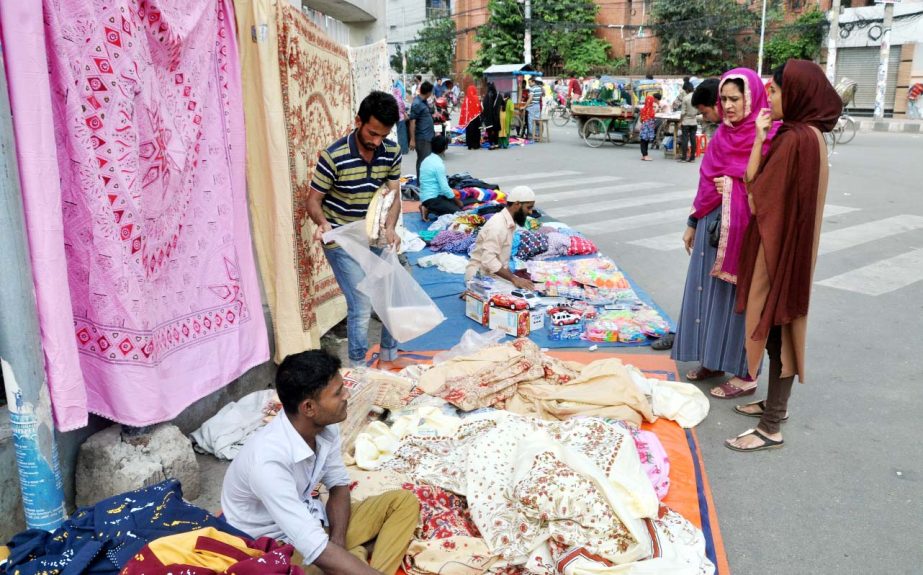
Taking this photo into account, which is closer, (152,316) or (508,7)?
(152,316)

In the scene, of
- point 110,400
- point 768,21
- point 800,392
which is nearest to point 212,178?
point 110,400

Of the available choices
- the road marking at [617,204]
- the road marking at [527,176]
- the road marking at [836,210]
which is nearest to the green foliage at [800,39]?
the road marking at [527,176]

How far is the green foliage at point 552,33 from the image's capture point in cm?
3472

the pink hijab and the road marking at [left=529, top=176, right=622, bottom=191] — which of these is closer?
the pink hijab

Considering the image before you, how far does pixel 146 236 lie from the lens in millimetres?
3061

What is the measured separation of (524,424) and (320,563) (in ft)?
4.43

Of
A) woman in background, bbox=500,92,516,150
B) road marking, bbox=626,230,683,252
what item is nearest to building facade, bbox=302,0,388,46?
road marking, bbox=626,230,683,252

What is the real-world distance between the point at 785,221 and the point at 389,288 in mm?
2180

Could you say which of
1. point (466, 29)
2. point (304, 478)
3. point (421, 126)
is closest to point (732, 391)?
point (304, 478)

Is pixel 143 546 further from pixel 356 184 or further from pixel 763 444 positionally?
pixel 763 444

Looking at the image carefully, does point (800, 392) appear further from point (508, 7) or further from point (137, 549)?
point (508, 7)

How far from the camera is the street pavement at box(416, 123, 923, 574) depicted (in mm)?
2955

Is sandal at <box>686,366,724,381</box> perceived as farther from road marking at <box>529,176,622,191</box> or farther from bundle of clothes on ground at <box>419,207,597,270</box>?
road marking at <box>529,176,622,191</box>

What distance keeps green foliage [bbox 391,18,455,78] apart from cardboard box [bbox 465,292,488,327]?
38.5 metres
